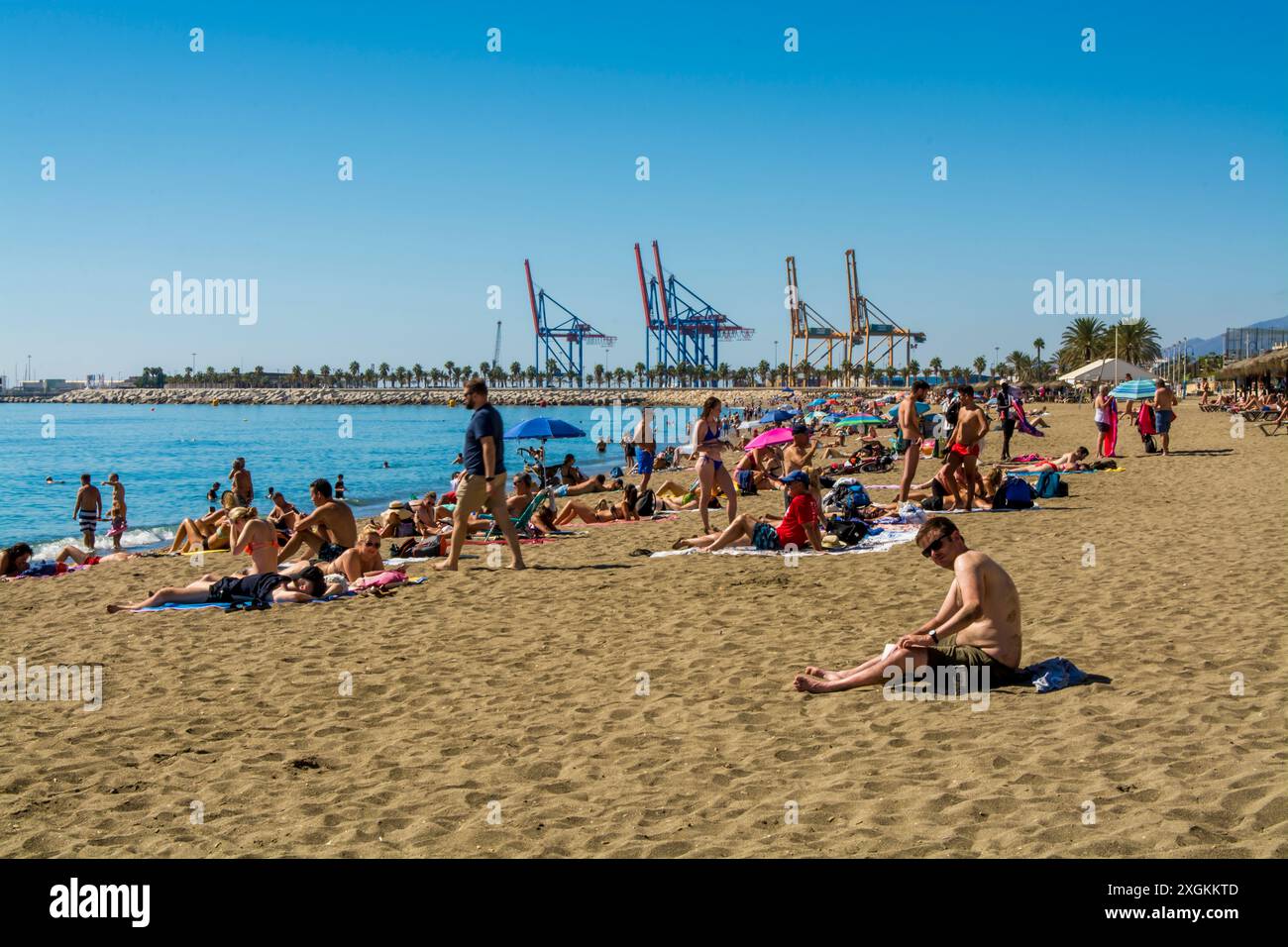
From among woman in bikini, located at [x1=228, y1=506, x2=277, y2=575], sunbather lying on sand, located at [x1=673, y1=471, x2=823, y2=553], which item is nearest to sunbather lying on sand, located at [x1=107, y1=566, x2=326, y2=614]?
woman in bikini, located at [x1=228, y1=506, x2=277, y2=575]

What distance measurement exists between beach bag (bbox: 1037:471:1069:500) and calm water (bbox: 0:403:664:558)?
48.7 ft

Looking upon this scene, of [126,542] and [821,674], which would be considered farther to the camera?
[126,542]

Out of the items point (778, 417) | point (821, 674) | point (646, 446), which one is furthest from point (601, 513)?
point (778, 417)

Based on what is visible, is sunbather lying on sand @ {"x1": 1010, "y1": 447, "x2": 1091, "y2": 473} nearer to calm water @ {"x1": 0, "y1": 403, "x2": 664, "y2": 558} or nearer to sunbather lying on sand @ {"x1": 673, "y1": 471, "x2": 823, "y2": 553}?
sunbather lying on sand @ {"x1": 673, "y1": 471, "x2": 823, "y2": 553}

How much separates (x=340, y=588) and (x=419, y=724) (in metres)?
3.66

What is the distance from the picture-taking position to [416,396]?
6516 inches

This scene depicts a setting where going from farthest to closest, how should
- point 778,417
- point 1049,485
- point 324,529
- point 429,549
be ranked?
point 778,417
point 1049,485
point 429,549
point 324,529

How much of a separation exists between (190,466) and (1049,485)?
41.6m

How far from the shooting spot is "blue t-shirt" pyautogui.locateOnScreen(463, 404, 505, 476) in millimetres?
8125

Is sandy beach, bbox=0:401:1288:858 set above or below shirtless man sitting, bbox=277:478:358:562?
below

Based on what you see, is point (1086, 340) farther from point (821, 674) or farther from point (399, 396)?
point (399, 396)

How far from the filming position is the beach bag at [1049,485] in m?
12.3
